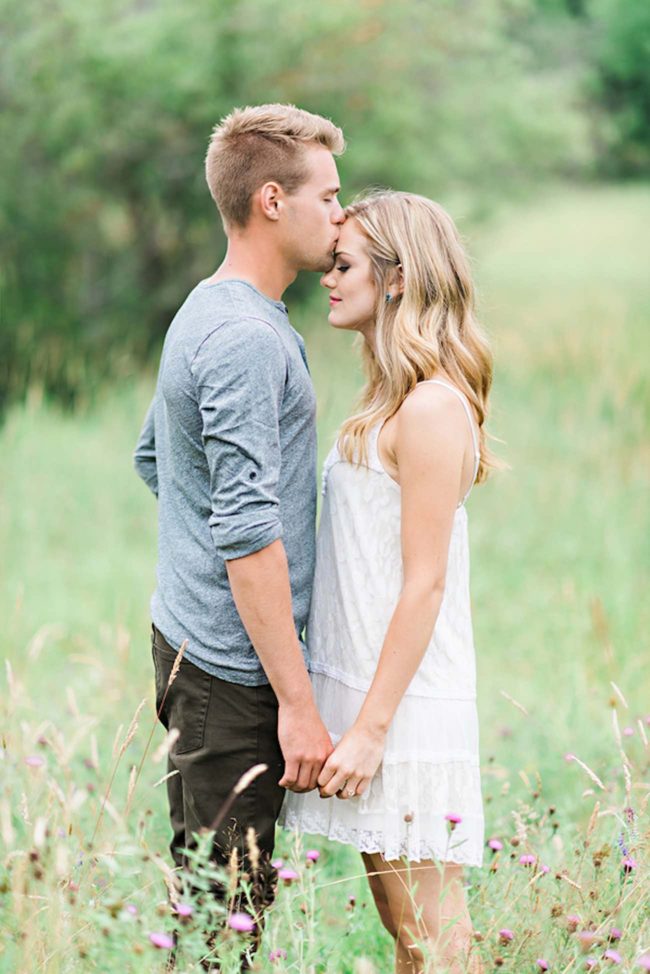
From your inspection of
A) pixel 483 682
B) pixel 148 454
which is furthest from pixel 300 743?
pixel 483 682

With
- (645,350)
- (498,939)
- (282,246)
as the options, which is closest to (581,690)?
(498,939)

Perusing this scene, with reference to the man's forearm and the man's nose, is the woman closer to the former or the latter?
the man's nose

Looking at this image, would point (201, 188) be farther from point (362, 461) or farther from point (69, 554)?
point (362, 461)

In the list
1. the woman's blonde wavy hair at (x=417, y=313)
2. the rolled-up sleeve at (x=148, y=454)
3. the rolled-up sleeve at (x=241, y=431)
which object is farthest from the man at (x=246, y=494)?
the rolled-up sleeve at (x=148, y=454)

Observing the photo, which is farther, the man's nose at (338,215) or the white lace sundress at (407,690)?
the man's nose at (338,215)

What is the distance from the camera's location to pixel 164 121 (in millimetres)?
11828

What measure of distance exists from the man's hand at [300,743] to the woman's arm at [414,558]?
0.03 meters

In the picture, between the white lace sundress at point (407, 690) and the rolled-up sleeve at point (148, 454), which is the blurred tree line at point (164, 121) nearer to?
the rolled-up sleeve at point (148, 454)

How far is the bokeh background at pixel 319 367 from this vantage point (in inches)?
148

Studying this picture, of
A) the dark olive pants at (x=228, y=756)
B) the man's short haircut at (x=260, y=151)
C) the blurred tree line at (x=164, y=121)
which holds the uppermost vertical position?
the blurred tree line at (x=164, y=121)

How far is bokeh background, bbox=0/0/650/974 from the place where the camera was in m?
3.76

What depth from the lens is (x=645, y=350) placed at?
10.2 metres

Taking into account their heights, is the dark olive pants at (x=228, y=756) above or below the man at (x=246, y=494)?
below

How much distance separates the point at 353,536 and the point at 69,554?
4.85 m
